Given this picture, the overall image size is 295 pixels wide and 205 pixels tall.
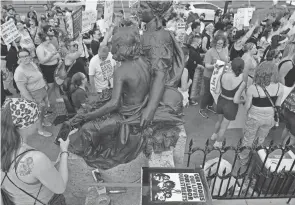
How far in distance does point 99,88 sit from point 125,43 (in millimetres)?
3077

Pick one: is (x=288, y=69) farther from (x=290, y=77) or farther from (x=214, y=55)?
(x=214, y=55)

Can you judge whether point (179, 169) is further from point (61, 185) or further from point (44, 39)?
point (44, 39)

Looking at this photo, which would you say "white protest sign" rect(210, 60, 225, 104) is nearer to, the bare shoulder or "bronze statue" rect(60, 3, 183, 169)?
"bronze statue" rect(60, 3, 183, 169)

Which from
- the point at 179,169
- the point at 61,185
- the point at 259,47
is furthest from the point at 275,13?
the point at 61,185

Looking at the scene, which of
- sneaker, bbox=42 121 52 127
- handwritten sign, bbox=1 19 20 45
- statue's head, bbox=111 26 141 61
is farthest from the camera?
sneaker, bbox=42 121 52 127

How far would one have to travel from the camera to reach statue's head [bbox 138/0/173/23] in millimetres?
3613

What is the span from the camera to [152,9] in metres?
3.64

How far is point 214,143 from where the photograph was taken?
583 cm

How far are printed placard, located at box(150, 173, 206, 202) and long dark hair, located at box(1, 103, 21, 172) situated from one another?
1209mm

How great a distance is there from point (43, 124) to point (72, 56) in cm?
181

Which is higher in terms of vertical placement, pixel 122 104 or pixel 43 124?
pixel 122 104

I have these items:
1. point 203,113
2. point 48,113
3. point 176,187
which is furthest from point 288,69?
point 48,113

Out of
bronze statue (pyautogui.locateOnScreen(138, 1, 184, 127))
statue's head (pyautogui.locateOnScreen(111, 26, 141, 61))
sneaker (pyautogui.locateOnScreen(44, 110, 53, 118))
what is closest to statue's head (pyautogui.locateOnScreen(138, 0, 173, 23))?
bronze statue (pyautogui.locateOnScreen(138, 1, 184, 127))

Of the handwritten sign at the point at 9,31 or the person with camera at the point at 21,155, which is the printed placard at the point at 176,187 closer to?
the person with camera at the point at 21,155
